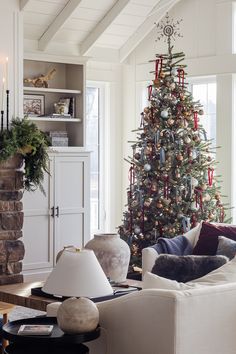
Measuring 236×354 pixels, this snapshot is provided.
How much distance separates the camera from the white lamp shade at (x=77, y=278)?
3.25 m

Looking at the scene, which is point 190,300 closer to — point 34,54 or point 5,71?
point 5,71

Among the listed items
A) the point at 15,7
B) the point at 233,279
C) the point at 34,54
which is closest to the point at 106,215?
the point at 34,54

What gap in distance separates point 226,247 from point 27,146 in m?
2.37

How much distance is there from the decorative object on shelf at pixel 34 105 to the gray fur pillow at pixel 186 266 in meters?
4.16

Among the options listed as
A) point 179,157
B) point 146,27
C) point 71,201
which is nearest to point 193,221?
point 179,157

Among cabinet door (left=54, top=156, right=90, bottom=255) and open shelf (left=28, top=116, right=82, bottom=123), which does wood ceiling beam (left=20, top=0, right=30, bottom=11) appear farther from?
cabinet door (left=54, top=156, right=90, bottom=255)

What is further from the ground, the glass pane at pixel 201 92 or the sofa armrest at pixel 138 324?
the glass pane at pixel 201 92

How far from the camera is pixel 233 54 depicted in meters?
7.71

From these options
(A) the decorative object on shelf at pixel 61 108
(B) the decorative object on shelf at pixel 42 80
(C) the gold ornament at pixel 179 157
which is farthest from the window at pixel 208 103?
(B) the decorative object on shelf at pixel 42 80

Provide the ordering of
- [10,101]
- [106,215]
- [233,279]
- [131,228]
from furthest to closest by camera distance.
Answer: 1. [106,215]
2. [131,228]
3. [10,101]
4. [233,279]

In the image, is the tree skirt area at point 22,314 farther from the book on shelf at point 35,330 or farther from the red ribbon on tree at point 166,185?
the book on shelf at point 35,330

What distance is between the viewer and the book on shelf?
318cm

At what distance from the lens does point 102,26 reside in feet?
26.0

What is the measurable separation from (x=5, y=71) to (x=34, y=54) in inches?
43.0
